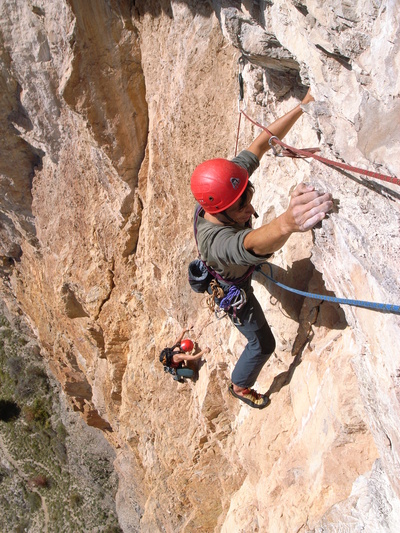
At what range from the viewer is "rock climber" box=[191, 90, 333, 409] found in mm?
1833

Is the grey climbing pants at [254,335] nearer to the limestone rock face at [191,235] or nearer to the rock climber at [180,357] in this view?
the limestone rock face at [191,235]

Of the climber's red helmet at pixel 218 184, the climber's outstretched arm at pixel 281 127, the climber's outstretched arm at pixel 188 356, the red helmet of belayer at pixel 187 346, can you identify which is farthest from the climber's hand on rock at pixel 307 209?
the red helmet of belayer at pixel 187 346

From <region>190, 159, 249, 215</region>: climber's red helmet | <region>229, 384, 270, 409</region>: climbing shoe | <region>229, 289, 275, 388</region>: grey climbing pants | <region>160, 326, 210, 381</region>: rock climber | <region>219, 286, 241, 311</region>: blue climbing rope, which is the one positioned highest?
<region>190, 159, 249, 215</region>: climber's red helmet

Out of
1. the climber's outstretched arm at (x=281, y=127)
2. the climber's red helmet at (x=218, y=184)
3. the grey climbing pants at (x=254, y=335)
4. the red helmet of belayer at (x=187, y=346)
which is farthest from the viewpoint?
the red helmet of belayer at (x=187, y=346)

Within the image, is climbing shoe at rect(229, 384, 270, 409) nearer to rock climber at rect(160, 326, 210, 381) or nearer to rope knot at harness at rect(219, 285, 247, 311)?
rope knot at harness at rect(219, 285, 247, 311)

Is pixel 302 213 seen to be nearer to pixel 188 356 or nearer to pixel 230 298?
pixel 230 298

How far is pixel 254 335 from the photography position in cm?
313

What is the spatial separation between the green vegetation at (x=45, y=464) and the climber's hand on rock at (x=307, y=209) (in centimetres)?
1189

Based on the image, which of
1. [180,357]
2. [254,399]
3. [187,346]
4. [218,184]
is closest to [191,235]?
[187,346]

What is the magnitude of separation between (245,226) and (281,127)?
73 cm

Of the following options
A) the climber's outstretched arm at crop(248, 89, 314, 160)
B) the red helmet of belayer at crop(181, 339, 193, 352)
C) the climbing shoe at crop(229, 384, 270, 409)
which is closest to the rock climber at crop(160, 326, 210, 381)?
the red helmet of belayer at crop(181, 339, 193, 352)

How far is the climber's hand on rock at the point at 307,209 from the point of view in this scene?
1811 millimetres

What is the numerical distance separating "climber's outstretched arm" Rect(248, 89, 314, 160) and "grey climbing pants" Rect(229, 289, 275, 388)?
1031 millimetres

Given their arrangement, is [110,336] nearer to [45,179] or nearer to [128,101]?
[45,179]
